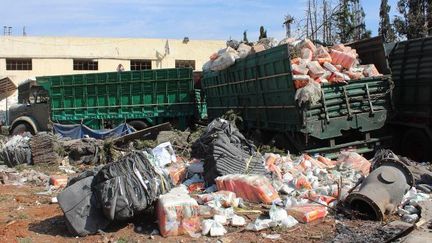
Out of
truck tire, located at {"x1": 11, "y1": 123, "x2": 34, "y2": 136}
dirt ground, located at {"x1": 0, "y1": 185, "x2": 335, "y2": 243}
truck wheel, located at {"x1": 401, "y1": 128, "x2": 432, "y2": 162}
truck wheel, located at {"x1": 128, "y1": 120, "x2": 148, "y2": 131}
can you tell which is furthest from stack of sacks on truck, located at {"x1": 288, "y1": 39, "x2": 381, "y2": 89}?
truck tire, located at {"x1": 11, "y1": 123, "x2": 34, "y2": 136}

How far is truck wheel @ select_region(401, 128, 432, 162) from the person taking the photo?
32.3 ft

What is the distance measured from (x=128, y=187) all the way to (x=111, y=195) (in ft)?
0.67

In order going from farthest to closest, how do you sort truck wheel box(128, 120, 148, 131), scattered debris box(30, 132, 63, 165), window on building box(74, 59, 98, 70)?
window on building box(74, 59, 98, 70), truck wheel box(128, 120, 148, 131), scattered debris box(30, 132, 63, 165)

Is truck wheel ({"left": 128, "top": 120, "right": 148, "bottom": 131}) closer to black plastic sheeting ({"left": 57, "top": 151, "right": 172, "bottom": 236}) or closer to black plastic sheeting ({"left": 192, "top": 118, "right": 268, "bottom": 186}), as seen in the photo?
black plastic sheeting ({"left": 192, "top": 118, "right": 268, "bottom": 186})

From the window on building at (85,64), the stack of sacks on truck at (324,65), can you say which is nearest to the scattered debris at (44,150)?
the stack of sacks on truck at (324,65)

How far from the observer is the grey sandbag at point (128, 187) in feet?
18.4

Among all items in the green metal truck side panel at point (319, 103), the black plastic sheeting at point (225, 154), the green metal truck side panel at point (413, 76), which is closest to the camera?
the black plastic sheeting at point (225, 154)

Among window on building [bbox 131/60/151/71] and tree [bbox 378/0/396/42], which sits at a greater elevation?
tree [bbox 378/0/396/42]

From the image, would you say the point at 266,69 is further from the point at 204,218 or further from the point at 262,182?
the point at 204,218

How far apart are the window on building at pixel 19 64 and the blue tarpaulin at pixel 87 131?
14.1 metres

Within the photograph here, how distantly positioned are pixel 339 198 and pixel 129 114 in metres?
12.0

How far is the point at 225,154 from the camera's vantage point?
7551 mm

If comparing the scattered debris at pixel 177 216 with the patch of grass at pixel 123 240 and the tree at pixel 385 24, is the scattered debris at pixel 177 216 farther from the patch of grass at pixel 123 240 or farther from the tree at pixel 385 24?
the tree at pixel 385 24

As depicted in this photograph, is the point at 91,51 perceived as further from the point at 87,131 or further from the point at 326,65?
the point at 326,65
